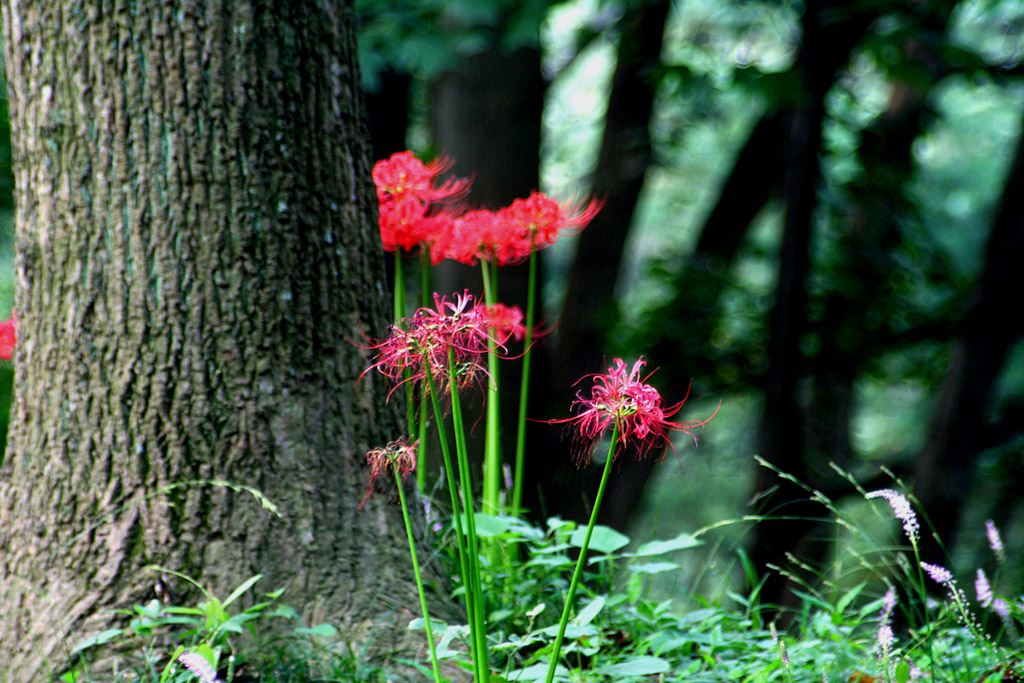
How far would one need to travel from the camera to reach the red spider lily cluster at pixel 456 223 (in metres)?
1.74

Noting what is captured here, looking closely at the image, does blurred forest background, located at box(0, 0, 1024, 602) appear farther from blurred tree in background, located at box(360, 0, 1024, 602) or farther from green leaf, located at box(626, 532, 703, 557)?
green leaf, located at box(626, 532, 703, 557)

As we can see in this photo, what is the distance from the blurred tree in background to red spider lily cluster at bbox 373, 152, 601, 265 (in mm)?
1500

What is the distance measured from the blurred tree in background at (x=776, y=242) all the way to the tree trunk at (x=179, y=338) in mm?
1773

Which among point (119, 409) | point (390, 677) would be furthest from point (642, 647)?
point (119, 409)

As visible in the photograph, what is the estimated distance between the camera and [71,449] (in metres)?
1.62

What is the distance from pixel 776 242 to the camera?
4457mm

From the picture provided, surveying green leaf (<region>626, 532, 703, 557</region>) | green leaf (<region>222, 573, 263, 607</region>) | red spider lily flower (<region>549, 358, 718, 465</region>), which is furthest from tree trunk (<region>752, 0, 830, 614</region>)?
red spider lily flower (<region>549, 358, 718, 465</region>)

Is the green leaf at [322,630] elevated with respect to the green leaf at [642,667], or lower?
lower

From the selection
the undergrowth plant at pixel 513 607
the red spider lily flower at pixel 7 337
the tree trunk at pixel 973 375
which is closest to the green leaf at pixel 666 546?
the undergrowth plant at pixel 513 607

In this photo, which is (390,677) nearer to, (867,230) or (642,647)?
(642,647)

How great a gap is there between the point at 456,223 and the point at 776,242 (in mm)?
3152

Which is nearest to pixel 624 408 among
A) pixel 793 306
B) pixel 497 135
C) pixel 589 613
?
pixel 589 613

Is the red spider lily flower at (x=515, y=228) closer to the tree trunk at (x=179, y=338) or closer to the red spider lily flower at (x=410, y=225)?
the red spider lily flower at (x=410, y=225)

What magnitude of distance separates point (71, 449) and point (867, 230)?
422 cm
